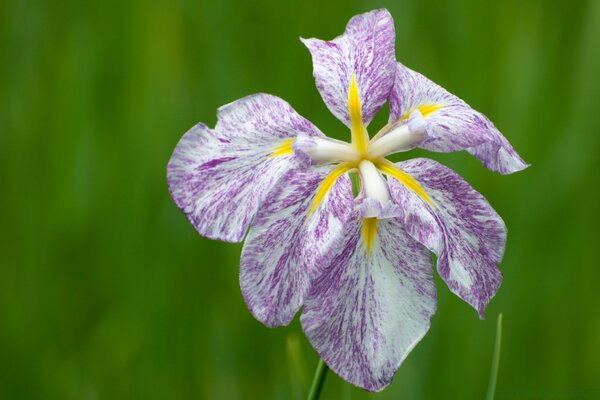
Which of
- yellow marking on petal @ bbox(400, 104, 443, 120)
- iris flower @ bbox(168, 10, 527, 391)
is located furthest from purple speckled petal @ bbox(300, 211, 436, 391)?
yellow marking on petal @ bbox(400, 104, 443, 120)

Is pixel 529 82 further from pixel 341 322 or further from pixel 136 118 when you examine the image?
pixel 341 322

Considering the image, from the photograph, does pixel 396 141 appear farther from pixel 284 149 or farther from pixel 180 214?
pixel 180 214

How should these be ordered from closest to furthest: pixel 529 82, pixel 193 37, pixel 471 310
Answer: pixel 471 310 < pixel 529 82 < pixel 193 37

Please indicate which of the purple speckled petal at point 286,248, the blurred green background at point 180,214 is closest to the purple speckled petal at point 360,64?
the purple speckled petal at point 286,248

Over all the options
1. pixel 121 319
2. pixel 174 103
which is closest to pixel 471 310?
pixel 121 319

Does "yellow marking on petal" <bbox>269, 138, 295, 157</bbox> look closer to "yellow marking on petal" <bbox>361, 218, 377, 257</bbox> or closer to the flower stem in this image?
"yellow marking on petal" <bbox>361, 218, 377, 257</bbox>

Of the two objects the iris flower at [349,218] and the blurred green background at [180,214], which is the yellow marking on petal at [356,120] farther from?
the blurred green background at [180,214]
